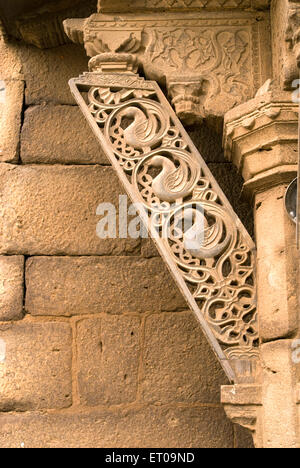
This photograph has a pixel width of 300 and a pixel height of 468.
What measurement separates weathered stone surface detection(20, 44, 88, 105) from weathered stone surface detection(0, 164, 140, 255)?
0.46 meters

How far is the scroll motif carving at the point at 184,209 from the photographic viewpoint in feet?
9.83

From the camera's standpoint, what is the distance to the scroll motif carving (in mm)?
2996

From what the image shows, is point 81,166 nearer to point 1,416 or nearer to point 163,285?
point 163,285

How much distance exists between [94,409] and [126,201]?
115 cm

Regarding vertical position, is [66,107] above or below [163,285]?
above

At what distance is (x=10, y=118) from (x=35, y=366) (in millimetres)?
1474

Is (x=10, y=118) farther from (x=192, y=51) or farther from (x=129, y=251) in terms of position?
(x=192, y=51)

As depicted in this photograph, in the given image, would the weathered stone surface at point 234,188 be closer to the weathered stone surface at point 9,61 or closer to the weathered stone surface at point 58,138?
the weathered stone surface at point 58,138

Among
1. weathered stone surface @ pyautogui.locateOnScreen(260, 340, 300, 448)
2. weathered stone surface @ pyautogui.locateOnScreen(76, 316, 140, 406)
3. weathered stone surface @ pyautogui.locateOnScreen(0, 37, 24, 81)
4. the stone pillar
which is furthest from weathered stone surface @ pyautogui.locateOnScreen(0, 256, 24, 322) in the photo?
weathered stone surface @ pyautogui.locateOnScreen(260, 340, 300, 448)

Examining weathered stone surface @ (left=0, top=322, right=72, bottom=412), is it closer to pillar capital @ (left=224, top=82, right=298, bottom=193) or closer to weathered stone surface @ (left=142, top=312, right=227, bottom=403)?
weathered stone surface @ (left=142, top=312, right=227, bottom=403)

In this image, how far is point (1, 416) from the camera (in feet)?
12.2

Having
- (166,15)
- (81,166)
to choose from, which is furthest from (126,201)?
(166,15)

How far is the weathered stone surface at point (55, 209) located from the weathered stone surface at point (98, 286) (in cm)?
7

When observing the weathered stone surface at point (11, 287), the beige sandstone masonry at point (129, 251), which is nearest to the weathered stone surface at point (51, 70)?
the beige sandstone masonry at point (129, 251)
